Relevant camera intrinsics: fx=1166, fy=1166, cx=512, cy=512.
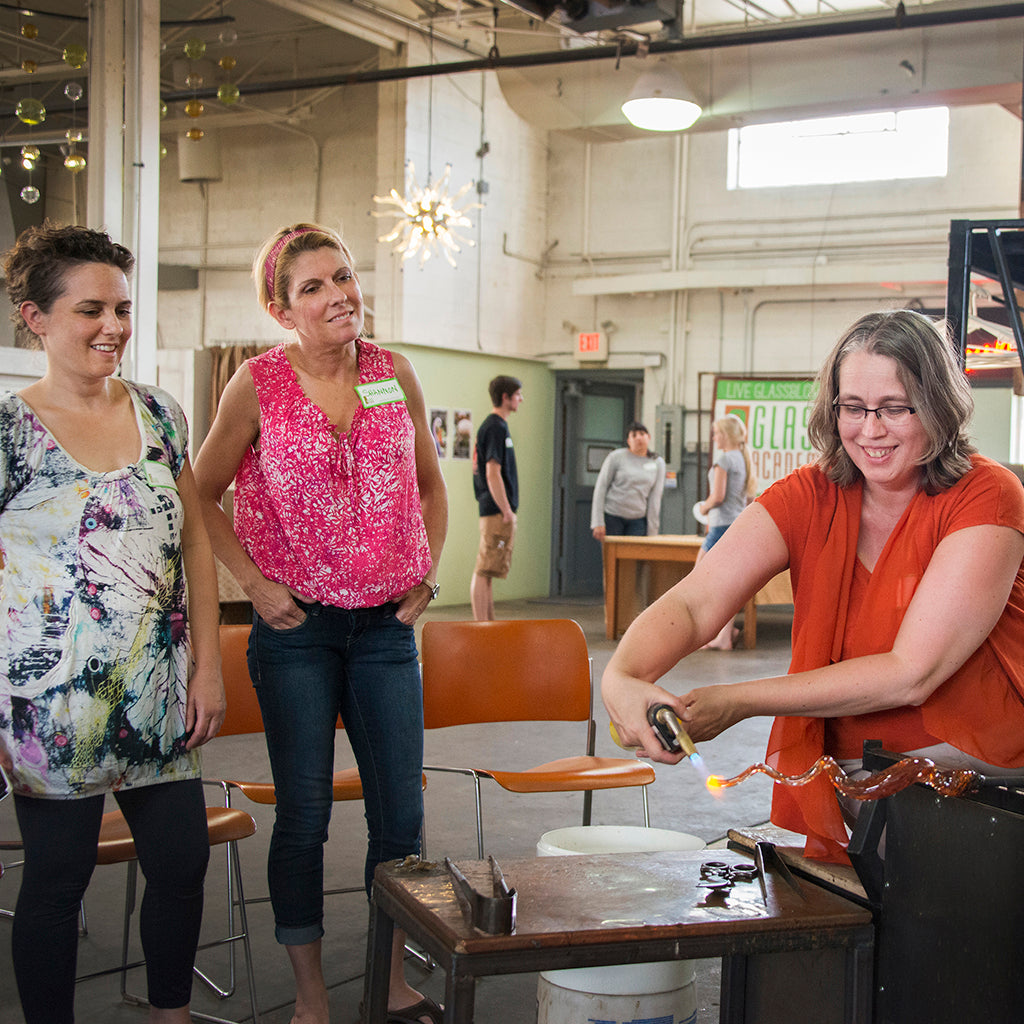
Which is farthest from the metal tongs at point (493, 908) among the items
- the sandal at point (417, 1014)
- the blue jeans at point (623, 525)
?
the blue jeans at point (623, 525)

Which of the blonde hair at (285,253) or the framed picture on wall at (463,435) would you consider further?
the framed picture on wall at (463,435)

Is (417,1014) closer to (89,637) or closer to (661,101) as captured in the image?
(89,637)

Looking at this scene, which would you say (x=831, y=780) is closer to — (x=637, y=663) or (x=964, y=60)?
(x=637, y=663)

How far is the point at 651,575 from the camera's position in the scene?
8.91 metres

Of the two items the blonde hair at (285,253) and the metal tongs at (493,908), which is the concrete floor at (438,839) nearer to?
the metal tongs at (493,908)

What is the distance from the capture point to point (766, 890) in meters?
1.51

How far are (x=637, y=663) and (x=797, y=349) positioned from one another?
384 inches

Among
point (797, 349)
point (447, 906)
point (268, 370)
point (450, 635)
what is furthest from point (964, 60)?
point (447, 906)

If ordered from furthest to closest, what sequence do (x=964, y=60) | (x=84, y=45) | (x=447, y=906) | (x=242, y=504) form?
(x=964, y=60)
(x=84, y=45)
(x=242, y=504)
(x=447, y=906)

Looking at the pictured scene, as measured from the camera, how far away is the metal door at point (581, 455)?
39.4 ft

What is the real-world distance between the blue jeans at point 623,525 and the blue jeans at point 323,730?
690cm

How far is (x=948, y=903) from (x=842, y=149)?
1042 centimetres

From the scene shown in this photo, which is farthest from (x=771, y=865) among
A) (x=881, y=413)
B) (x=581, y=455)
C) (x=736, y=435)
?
(x=581, y=455)

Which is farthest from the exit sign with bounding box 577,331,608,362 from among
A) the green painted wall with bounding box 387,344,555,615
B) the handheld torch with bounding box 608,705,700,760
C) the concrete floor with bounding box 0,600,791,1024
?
the handheld torch with bounding box 608,705,700,760
